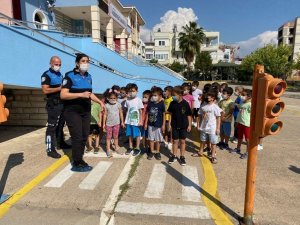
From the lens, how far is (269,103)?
2.65 metres

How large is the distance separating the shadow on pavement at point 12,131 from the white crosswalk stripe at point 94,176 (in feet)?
11.6

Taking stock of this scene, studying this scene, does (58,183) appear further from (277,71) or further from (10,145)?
(277,71)

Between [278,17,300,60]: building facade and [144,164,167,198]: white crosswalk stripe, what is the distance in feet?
244

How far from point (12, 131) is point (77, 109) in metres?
4.62

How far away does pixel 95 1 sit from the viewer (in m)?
16.2

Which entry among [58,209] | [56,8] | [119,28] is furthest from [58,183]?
[119,28]

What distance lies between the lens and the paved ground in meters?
3.24

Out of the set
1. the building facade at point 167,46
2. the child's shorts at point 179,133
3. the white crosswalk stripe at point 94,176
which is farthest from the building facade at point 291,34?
the white crosswalk stripe at point 94,176

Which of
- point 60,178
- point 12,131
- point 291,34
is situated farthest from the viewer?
point 291,34

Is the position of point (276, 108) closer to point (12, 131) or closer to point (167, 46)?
point (12, 131)

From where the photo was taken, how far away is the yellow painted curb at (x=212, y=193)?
3.19m

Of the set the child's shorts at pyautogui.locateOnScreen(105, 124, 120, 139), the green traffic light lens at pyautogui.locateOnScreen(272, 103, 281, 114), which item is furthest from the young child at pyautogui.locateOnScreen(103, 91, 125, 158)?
the green traffic light lens at pyautogui.locateOnScreen(272, 103, 281, 114)

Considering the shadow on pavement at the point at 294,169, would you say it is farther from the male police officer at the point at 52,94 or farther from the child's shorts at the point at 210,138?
the male police officer at the point at 52,94

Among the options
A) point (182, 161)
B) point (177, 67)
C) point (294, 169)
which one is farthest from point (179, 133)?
point (177, 67)
